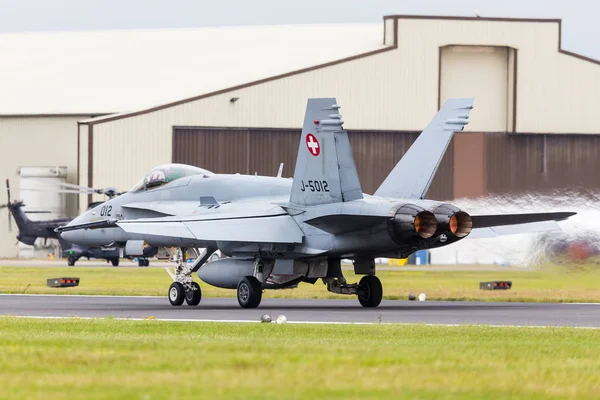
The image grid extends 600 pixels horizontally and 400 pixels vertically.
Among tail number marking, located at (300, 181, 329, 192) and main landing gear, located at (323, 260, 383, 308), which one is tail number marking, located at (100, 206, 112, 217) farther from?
tail number marking, located at (300, 181, 329, 192)

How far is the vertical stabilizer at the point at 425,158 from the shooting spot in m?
27.8

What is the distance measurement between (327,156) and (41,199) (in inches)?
2007

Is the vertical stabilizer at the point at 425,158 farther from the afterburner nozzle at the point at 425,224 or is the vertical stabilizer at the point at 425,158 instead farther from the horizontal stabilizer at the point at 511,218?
the afterburner nozzle at the point at 425,224

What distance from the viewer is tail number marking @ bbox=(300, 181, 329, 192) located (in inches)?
1053

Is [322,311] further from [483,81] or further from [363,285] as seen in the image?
[483,81]

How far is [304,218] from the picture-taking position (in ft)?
90.4

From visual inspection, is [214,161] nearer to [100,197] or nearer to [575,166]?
[100,197]

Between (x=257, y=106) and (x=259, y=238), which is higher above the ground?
(x=257, y=106)

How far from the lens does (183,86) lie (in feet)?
240

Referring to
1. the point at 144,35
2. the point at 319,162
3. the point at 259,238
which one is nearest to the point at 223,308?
the point at 259,238

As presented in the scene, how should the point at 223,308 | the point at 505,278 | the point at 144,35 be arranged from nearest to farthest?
the point at 223,308, the point at 505,278, the point at 144,35

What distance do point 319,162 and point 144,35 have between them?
5788 centimetres

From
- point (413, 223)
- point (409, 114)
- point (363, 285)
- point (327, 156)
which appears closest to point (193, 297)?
point (363, 285)

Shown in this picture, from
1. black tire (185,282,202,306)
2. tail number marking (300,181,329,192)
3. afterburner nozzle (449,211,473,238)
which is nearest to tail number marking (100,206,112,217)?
black tire (185,282,202,306)
